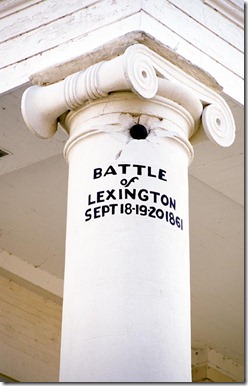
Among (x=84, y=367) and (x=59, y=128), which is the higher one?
(x=59, y=128)

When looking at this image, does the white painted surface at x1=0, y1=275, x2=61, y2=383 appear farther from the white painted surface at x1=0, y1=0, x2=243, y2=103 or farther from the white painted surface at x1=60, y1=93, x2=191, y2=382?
the white painted surface at x1=60, y1=93, x2=191, y2=382

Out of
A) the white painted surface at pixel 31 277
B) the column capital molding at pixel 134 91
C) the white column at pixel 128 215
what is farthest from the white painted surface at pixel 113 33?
the white painted surface at pixel 31 277

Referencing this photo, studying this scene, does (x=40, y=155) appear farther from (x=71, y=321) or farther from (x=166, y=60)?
(x=71, y=321)

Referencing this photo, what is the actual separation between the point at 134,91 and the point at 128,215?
3.15 feet

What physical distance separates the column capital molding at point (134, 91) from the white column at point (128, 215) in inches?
0.4

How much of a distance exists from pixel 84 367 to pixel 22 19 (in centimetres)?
340

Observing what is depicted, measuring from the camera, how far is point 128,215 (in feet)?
26.9

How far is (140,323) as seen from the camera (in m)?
7.90

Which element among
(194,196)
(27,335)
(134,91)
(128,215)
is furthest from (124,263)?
(27,335)

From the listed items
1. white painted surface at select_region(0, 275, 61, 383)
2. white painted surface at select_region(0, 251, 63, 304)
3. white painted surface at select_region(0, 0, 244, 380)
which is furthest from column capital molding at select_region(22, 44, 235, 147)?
white painted surface at select_region(0, 275, 61, 383)

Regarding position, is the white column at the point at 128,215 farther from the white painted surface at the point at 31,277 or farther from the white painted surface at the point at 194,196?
the white painted surface at the point at 31,277

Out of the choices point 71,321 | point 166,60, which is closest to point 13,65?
point 166,60

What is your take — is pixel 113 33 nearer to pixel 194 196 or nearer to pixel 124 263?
pixel 124 263

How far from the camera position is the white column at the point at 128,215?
311 inches
